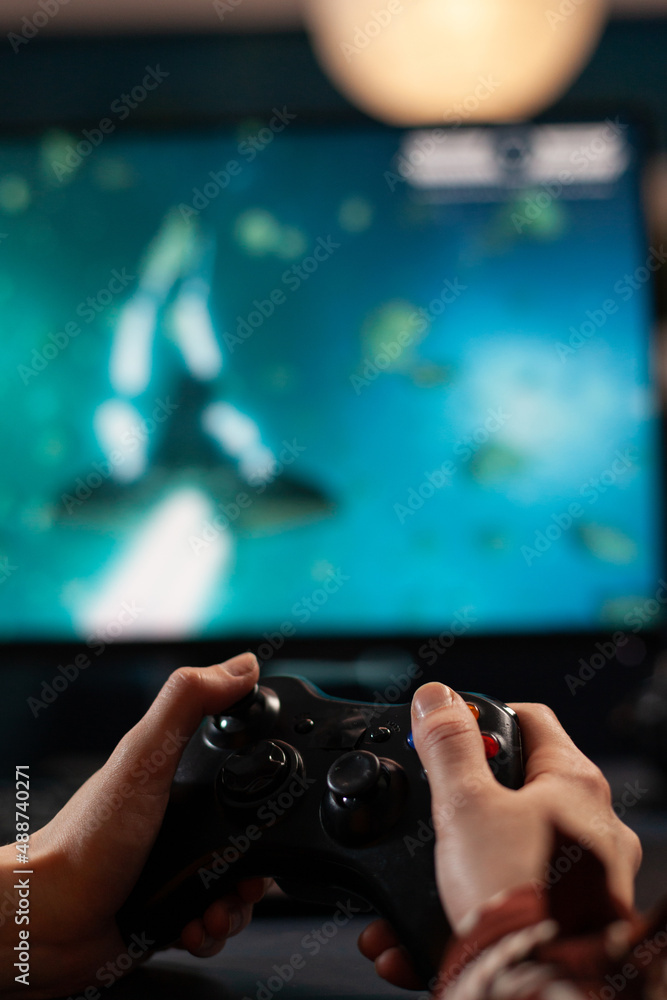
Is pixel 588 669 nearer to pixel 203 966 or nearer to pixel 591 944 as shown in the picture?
pixel 203 966

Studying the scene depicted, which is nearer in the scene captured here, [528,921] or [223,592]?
[528,921]

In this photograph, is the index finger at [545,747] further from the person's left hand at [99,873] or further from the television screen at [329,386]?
the television screen at [329,386]

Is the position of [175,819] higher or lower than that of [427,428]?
higher

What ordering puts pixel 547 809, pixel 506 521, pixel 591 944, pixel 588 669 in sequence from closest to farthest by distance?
pixel 591 944 → pixel 547 809 → pixel 506 521 → pixel 588 669

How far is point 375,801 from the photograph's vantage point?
0.42 m

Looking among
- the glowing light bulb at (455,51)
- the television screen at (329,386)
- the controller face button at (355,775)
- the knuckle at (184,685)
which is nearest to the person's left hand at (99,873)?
the knuckle at (184,685)

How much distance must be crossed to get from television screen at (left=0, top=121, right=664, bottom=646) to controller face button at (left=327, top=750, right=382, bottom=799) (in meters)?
0.63

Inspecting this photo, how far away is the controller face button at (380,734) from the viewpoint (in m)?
0.47

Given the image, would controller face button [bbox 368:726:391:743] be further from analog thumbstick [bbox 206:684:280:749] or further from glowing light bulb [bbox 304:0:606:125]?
glowing light bulb [bbox 304:0:606:125]

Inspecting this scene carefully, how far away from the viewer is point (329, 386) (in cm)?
110

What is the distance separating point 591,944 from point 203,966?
1.02 ft

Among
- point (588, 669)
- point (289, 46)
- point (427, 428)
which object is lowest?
point (588, 669)

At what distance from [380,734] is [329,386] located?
0.70 meters

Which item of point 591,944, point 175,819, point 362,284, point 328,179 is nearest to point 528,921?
point 591,944
